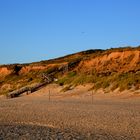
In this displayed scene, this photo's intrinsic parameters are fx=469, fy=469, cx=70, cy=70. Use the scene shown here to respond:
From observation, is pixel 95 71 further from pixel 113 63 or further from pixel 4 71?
pixel 4 71

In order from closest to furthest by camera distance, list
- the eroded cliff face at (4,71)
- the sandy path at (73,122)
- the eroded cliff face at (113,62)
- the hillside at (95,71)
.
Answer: the sandy path at (73,122), the hillside at (95,71), the eroded cliff face at (113,62), the eroded cliff face at (4,71)

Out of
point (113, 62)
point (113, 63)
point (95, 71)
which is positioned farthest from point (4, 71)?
point (95, 71)

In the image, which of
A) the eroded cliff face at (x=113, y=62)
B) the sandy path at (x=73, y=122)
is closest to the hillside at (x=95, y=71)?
the eroded cliff face at (x=113, y=62)

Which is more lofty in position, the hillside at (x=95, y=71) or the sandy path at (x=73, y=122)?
the hillside at (x=95, y=71)

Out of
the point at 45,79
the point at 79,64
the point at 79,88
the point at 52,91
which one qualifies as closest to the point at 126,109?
the point at 79,88

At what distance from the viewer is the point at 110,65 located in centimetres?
5272

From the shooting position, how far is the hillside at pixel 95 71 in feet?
122

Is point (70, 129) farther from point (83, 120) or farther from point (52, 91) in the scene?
point (52, 91)

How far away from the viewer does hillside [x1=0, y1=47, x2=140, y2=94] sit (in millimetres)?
37312

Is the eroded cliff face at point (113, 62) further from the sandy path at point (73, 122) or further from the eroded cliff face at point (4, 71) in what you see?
the eroded cliff face at point (4, 71)

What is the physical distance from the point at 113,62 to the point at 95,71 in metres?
3.22

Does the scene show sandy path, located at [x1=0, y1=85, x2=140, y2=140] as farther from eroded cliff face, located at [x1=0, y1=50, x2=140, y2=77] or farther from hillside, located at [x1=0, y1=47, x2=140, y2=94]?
eroded cliff face, located at [x1=0, y1=50, x2=140, y2=77]

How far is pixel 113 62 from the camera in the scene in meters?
52.7

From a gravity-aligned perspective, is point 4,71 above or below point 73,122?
above
